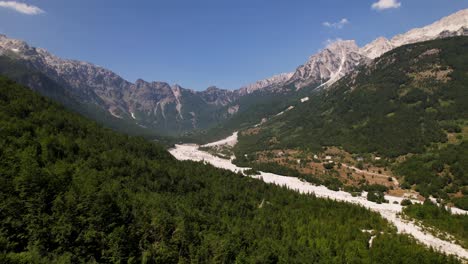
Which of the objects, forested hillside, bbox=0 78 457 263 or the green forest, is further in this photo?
the green forest

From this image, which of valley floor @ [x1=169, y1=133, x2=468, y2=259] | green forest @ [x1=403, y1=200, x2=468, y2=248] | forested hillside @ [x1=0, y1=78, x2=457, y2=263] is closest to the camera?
forested hillside @ [x1=0, y1=78, x2=457, y2=263]

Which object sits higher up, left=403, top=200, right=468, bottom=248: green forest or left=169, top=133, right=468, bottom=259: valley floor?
left=403, top=200, right=468, bottom=248: green forest

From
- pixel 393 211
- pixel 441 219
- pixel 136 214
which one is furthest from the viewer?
pixel 393 211

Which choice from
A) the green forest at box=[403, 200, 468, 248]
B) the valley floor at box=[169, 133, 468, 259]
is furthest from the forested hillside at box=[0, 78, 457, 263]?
the green forest at box=[403, 200, 468, 248]

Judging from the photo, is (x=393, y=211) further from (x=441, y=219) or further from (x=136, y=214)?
(x=136, y=214)

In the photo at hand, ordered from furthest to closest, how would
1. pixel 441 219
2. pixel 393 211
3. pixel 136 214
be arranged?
pixel 393 211
pixel 441 219
pixel 136 214

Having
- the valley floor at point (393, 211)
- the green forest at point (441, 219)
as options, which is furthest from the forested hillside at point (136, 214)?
the green forest at point (441, 219)

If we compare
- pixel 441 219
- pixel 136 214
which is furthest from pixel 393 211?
pixel 136 214

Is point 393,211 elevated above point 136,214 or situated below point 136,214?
below

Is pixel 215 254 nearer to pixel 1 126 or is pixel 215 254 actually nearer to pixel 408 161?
pixel 1 126

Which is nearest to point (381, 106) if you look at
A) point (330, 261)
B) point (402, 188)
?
point (402, 188)

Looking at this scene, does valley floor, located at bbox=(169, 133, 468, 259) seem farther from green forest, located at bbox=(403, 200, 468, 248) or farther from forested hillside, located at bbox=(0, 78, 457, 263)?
forested hillside, located at bbox=(0, 78, 457, 263)
